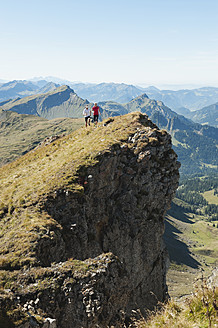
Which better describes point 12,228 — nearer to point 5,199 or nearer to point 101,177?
point 5,199

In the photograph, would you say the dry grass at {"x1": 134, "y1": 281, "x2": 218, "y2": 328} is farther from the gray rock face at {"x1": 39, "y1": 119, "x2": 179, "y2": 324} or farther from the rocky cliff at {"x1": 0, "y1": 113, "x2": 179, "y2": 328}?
the gray rock face at {"x1": 39, "y1": 119, "x2": 179, "y2": 324}

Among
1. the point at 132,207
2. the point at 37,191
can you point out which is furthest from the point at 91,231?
the point at 37,191

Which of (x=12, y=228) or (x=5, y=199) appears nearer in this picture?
(x=12, y=228)

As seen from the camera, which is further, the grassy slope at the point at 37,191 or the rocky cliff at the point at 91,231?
the grassy slope at the point at 37,191

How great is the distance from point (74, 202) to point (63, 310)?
1310cm

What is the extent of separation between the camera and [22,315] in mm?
15203

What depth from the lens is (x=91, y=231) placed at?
104ft

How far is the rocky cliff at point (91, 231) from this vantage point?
60.1 ft

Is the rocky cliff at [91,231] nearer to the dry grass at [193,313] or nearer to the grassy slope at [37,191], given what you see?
the grassy slope at [37,191]

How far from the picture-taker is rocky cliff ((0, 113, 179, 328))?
18.3 metres

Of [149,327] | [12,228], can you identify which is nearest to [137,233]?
[12,228]

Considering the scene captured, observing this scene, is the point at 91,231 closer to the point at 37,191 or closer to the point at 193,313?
the point at 37,191

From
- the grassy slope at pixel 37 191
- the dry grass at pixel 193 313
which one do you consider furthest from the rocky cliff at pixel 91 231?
the dry grass at pixel 193 313

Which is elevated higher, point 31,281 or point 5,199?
point 5,199
